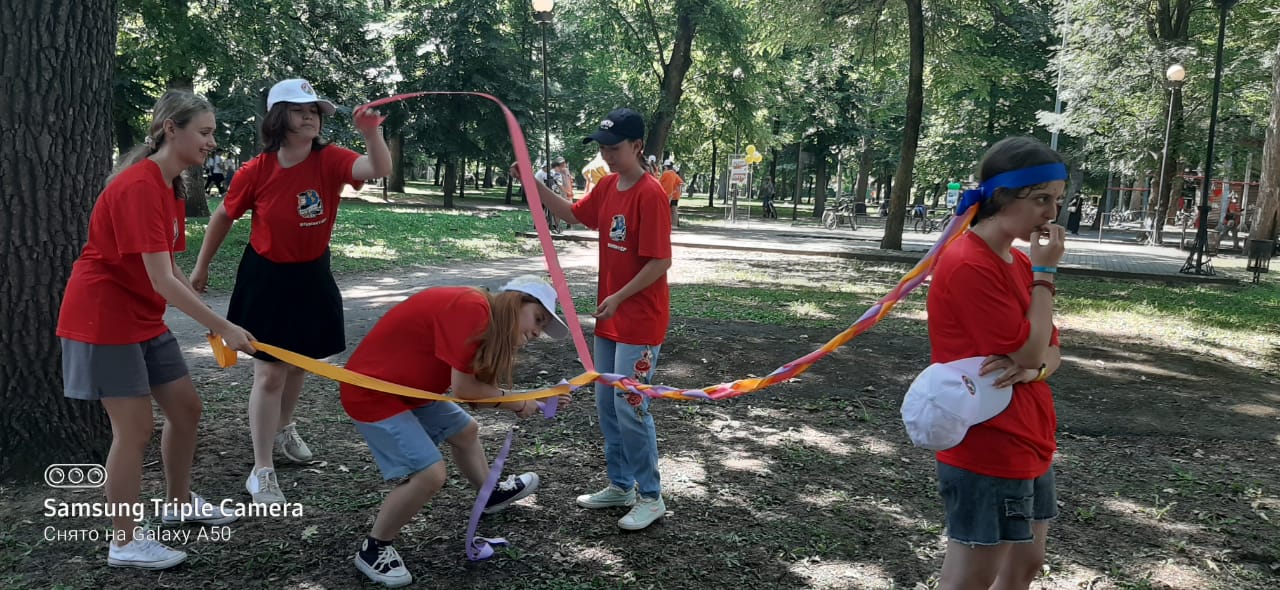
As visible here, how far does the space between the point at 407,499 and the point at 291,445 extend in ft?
5.59

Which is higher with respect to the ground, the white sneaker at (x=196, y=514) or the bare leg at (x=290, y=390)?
the bare leg at (x=290, y=390)

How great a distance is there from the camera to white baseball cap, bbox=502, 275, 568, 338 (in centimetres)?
307

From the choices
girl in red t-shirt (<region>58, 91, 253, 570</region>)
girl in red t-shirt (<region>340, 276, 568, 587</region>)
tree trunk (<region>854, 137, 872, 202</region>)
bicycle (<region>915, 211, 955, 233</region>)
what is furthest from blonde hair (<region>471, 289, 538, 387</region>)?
tree trunk (<region>854, 137, 872, 202</region>)

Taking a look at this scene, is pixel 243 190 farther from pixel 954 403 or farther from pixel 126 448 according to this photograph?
pixel 954 403

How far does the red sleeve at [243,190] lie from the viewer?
3.86 m

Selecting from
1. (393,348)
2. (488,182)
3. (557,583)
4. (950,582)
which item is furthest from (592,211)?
(488,182)

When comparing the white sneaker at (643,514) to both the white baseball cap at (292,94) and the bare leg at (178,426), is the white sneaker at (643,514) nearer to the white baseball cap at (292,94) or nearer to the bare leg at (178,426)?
the bare leg at (178,426)

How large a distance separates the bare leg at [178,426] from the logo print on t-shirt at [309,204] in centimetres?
87

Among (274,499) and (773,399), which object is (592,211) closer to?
(274,499)

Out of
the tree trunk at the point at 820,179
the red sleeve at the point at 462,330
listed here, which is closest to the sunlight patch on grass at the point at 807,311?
the red sleeve at the point at 462,330

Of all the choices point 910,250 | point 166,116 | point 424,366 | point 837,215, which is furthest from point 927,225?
point 166,116

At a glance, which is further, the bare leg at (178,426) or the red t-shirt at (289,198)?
the red t-shirt at (289,198)

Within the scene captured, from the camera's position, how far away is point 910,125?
58.2ft

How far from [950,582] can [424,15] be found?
32.1m
